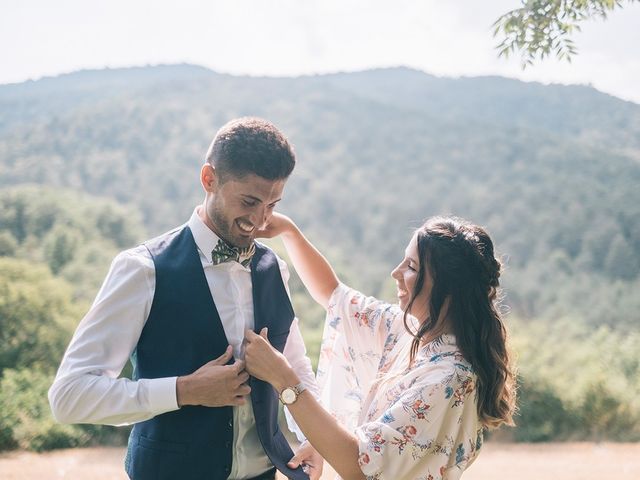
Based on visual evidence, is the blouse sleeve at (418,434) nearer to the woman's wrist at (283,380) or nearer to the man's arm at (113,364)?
the woman's wrist at (283,380)

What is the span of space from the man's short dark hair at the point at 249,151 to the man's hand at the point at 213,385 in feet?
1.63

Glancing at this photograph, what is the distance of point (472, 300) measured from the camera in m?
1.98

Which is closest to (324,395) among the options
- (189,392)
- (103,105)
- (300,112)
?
(189,392)

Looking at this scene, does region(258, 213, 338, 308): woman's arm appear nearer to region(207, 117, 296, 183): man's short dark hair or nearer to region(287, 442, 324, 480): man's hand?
region(207, 117, 296, 183): man's short dark hair

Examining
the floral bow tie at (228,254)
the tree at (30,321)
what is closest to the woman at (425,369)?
the floral bow tie at (228,254)

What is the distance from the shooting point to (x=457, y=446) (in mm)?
1863

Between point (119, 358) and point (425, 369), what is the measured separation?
820 millimetres

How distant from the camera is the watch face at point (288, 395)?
1.78 m

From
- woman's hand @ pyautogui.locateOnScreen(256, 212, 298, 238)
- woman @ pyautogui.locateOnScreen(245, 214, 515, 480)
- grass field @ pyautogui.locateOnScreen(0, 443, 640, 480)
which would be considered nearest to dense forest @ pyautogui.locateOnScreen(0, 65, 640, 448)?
grass field @ pyautogui.locateOnScreen(0, 443, 640, 480)

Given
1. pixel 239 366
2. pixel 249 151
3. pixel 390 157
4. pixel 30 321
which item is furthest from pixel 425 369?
pixel 390 157

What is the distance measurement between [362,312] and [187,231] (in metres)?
0.76

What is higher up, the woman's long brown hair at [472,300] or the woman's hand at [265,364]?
the woman's long brown hair at [472,300]

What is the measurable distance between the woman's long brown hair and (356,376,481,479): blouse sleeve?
4.3 inches

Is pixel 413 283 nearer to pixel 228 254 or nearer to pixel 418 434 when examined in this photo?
pixel 418 434
